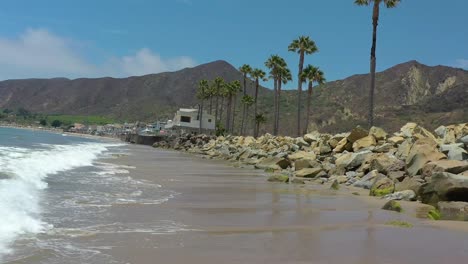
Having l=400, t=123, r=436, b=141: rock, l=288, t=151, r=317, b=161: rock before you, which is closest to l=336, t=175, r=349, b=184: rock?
l=400, t=123, r=436, b=141: rock

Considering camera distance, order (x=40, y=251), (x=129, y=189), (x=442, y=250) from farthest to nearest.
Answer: (x=129, y=189) < (x=442, y=250) < (x=40, y=251)

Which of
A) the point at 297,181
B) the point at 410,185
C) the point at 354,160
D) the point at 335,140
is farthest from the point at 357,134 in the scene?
the point at 410,185

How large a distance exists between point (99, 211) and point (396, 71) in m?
132

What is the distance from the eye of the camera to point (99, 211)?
382 inches

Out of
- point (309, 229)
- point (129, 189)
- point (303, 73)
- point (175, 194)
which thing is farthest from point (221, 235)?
point (303, 73)

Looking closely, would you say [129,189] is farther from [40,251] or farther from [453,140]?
[453,140]

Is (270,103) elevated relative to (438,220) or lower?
elevated

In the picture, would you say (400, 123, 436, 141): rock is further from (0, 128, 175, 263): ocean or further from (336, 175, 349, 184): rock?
(0, 128, 175, 263): ocean

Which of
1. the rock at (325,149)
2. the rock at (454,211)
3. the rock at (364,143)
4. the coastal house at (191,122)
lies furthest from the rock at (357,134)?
the coastal house at (191,122)

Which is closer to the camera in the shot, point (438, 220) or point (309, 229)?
point (309, 229)

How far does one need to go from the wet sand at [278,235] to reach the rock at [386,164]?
456 cm

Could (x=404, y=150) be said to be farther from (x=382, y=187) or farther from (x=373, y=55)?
(x=373, y=55)

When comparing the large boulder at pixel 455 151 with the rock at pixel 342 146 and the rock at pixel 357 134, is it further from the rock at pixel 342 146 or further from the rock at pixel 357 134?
the rock at pixel 342 146

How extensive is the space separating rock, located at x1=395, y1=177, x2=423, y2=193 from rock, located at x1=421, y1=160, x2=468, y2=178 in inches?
25.6
